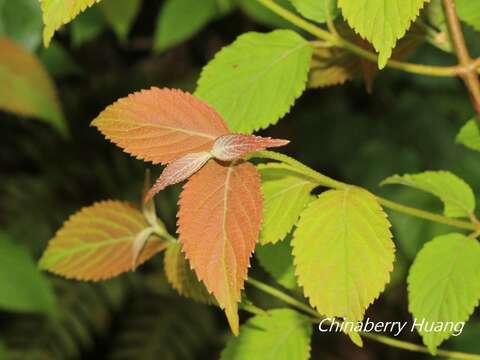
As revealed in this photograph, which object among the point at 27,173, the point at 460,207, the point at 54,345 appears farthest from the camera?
the point at 27,173

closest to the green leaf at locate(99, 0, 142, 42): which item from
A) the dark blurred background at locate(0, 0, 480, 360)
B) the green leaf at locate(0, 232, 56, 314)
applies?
the green leaf at locate(0, 232, 56, 314)

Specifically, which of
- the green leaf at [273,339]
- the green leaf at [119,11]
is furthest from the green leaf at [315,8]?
the green leaf at [119,11]

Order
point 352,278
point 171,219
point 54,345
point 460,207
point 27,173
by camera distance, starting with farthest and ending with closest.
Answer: point 27,173, point 171,219, point 54,345, point 460,207, point 352,278

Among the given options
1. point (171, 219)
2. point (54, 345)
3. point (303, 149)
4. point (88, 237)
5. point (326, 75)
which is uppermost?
point (326, 75)

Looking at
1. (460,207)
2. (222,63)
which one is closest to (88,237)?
(222,63)

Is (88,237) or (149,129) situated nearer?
(149,129)

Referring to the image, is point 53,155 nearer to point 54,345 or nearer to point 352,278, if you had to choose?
point 54,345

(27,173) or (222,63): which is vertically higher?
(222,63)
